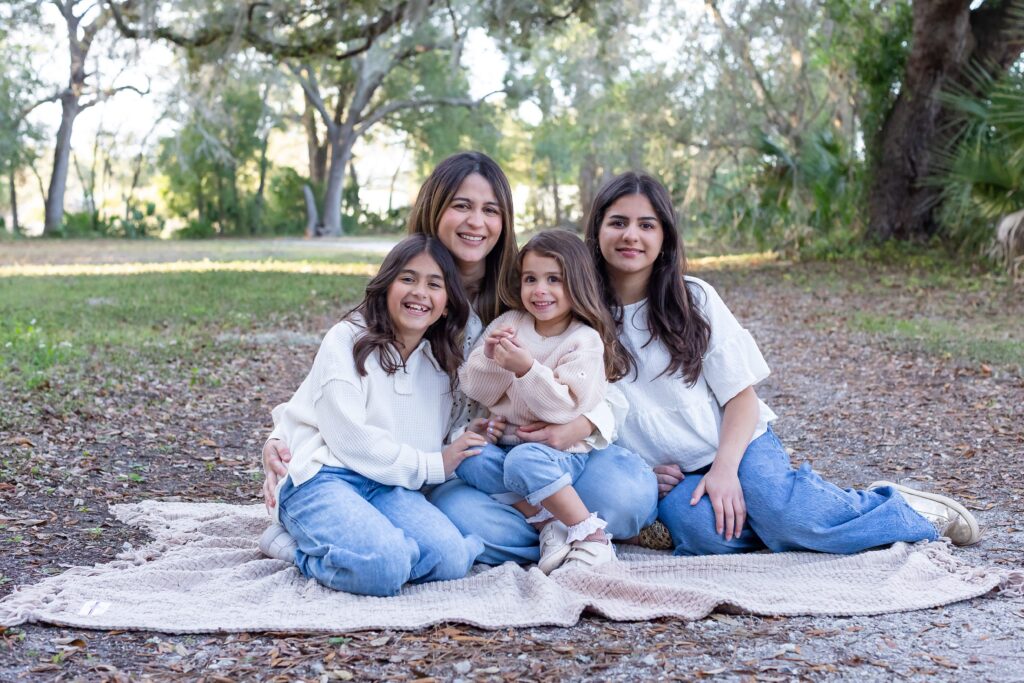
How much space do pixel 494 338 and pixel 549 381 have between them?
0.21m

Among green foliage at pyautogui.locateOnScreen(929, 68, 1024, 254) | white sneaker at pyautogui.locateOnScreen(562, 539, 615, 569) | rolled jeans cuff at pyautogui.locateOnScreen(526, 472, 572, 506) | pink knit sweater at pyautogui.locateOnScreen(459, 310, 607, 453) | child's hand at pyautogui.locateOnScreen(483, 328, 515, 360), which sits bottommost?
white sneaker at pyautogui.locateOnScreen(562, 539, 615, 569)

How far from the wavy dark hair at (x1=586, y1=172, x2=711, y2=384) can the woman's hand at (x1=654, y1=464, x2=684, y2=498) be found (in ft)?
1.03

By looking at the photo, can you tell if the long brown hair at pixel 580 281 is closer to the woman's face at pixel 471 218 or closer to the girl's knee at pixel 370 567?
the woman's face at pixel 471 218

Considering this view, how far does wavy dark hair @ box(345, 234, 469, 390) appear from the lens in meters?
3.72

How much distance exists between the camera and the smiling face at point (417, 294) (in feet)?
12.3

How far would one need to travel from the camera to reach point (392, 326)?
12.5 feet

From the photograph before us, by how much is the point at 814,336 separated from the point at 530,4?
7.25m

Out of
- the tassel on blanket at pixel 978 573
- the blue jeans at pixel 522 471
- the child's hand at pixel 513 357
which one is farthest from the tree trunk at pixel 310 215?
the tassel on blanket at pixel 978 573

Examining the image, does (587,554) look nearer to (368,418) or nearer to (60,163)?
(368,418)

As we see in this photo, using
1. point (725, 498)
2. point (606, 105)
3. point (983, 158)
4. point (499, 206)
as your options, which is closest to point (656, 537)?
point (725, 498)

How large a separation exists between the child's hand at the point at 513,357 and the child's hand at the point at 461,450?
292 mm

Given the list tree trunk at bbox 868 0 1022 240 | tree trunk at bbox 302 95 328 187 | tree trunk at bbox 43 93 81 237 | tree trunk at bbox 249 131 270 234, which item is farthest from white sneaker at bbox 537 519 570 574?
tree trunk at bbox 302 95 328 187

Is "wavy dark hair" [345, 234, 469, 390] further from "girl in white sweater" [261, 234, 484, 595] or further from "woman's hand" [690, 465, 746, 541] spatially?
"woman's hand" [690, 465, 746, 541]

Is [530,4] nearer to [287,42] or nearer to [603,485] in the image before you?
[287,42]
